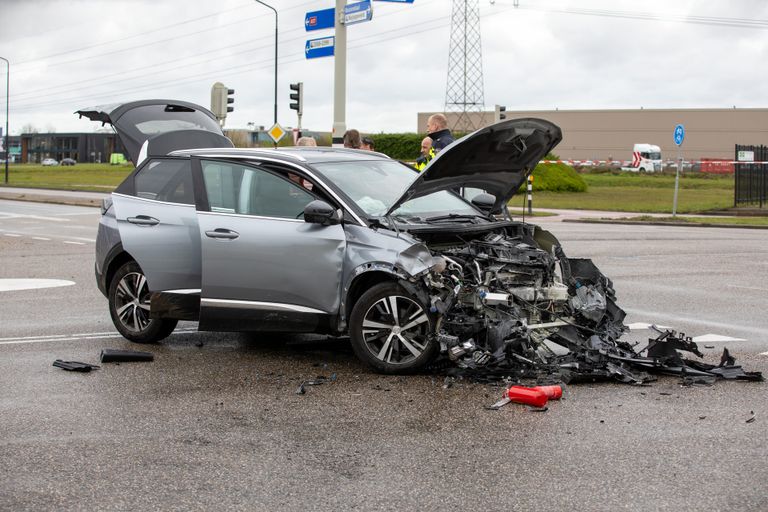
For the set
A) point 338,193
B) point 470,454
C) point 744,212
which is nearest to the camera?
point 470,454

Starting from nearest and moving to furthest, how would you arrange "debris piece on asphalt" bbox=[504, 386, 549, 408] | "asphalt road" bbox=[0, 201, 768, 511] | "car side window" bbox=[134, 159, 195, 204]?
1. "asphalt road" bbox=[0, 201, 768, 511]
2. "debris piece on asphalt" bbox=[504, 386, 549, 408]
3. "car side window" bbox=[134, 159, 195, 204]

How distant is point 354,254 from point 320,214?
0.41 m

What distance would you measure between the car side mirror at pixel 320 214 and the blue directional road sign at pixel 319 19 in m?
15.3

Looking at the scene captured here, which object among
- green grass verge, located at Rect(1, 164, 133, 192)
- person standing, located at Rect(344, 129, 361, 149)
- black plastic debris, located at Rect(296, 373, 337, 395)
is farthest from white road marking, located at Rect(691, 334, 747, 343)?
green grass verge, located at Rect(1, 164, 133, 192)

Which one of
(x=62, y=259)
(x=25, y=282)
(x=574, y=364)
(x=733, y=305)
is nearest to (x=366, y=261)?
(x=574, y=364)

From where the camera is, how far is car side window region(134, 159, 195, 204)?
8.99m

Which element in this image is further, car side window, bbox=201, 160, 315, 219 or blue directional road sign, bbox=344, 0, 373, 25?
blue directional road sign, bbox=344, 0, 373, 25

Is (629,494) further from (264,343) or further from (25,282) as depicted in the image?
(25,282)

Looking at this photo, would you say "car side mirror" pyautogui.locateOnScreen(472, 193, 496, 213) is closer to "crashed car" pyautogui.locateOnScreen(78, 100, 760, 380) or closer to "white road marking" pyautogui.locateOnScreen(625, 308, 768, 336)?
"crashed car" pyautogui.locateOnScreen(78, 100, 760, 380)

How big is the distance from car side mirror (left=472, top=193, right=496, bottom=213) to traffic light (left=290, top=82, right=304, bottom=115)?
18.4 meters

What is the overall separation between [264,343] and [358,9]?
13596 mm

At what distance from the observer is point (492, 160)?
8742 mm

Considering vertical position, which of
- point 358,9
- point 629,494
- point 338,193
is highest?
point 358,9

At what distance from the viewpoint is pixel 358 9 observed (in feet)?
70.6
